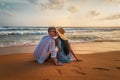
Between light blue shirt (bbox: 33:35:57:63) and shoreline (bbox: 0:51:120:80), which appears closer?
shoreline (bbox: 0:51:120:80)

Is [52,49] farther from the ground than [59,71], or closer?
farther from the ground

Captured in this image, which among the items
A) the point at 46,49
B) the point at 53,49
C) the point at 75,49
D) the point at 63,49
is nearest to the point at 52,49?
the point at 53,49

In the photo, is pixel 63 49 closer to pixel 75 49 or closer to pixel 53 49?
pixel 53 49

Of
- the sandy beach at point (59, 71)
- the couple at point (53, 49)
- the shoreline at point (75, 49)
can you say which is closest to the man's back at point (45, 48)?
the couple at point (53, 49)

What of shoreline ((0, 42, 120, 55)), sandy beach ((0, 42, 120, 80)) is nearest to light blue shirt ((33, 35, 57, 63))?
sandy beach ((0, 42, 120, 80))

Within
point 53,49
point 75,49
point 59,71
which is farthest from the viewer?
point 75,49

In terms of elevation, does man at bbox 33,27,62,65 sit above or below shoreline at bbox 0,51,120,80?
above

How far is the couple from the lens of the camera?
347 centimetres

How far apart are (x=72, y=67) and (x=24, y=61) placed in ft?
3.09

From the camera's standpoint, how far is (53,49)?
344 centimetres

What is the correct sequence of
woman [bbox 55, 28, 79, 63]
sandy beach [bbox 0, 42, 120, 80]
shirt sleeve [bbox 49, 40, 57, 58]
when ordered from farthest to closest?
woman [bbox 55, 28, 79, 63]
shirt sleeve [bbox 49, 40, 57, 58]
sandy beach [bbox 0, 42, 120, 80]

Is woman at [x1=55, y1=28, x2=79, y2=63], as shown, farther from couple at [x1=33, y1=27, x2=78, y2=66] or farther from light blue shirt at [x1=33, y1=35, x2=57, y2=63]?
light blue shirt at [x1=33, y1=35, x2=57, y2=63]

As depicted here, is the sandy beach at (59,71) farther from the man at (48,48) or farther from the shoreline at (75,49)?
the shoreline at (75,49)

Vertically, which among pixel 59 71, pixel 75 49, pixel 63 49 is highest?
pixel 63 49
